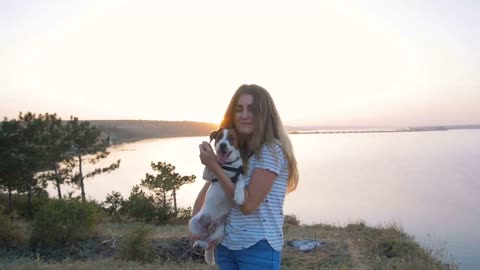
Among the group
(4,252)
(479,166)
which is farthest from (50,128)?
(479,166)

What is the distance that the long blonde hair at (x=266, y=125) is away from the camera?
2547 millimetres

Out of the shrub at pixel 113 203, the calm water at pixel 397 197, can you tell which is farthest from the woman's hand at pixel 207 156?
the shrub at pixel 113 203

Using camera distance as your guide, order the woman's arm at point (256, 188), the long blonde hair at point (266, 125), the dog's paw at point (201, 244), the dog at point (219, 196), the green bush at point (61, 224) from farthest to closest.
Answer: the green bush at point (61, 224), the dog's paw at point (201, 244), the dog at point (219, 196), the long blonde hair at point (266, 125), the woman's arm at point (256, 188)

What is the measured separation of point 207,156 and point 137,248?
6.93 metres

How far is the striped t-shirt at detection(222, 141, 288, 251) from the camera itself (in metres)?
2.43

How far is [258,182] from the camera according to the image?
7.86ft

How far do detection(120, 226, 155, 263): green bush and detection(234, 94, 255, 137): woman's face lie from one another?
265 inches

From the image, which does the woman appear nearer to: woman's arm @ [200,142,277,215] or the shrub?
woman's arm @ [200,142,277,215]

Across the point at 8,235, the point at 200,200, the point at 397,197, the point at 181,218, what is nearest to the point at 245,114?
the point at 200,200

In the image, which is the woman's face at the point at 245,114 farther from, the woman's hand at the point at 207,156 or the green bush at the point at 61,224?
the green bush at the point at 61,224

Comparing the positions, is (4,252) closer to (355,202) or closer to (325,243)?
(325,243)

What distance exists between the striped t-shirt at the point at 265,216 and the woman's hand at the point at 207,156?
0.73 feet

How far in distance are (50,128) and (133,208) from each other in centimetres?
632

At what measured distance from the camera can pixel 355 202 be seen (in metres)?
24.8
